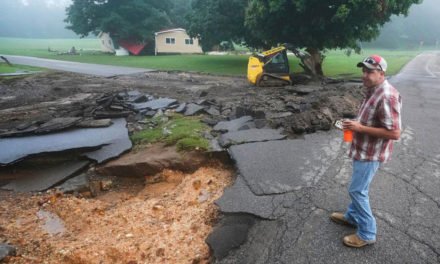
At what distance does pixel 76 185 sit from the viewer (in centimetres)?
557

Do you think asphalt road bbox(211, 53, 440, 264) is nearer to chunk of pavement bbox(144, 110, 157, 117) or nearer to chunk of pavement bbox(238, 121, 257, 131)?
chunk of pavement bbox(238, 121, 257, 131)

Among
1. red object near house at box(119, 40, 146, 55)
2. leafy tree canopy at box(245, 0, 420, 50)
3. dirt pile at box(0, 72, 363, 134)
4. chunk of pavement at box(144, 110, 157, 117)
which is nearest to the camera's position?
dirt pile at box(0, 72, 363, 134)

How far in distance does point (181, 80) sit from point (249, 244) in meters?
15.1

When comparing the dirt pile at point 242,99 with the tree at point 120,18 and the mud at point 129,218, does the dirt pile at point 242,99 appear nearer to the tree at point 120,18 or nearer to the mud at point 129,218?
Result: the mud at point 129,218

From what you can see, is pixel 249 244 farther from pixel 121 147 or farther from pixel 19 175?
pixel 19 175

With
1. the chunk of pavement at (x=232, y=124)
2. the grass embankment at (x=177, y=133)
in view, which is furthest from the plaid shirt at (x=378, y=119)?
the chunk of pavement at (x=232, y=124)

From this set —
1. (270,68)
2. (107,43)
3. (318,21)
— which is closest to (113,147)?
(270,68)

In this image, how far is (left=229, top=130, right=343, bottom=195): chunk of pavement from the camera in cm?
506

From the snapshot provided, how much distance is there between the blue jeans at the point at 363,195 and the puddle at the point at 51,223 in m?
4.04

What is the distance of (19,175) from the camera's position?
589 centimetres

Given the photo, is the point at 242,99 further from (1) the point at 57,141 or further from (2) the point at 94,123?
(1) the point at 57,141

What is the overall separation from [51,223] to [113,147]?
7.44 feet

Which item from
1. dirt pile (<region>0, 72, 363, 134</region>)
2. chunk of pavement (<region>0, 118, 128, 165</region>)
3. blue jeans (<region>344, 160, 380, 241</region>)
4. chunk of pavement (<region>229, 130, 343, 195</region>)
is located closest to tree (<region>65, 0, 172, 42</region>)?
dirt pile (<region>0, 72, 363, 134</region>)

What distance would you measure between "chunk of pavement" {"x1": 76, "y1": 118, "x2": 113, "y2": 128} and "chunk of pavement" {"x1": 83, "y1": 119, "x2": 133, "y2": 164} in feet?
1.29
